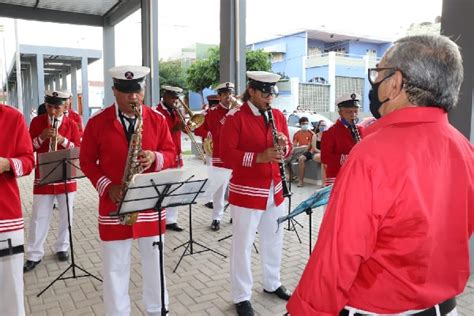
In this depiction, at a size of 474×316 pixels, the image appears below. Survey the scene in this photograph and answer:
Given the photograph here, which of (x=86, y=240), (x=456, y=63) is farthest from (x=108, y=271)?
(x=86, y=240)

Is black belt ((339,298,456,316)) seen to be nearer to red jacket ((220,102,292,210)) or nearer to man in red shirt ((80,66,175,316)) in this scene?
man in red shirt ((80,66,175,316))

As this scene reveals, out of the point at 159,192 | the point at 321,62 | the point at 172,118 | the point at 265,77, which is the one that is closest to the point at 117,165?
the point at 159,192

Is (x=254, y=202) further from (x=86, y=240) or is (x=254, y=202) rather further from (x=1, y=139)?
(x=86, y=240)

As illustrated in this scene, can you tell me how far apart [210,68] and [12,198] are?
14.8m

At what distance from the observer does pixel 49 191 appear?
4.89 meters

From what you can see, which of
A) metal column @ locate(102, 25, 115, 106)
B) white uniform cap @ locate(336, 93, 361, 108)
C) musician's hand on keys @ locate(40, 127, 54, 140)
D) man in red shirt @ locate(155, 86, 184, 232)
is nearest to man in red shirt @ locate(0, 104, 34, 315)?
musician's hand on keys @ locate(40, 127, 54, 140)

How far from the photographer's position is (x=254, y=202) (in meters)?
3.69

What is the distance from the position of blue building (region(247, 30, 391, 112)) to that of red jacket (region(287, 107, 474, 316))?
635 inches

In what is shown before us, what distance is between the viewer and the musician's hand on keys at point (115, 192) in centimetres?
284

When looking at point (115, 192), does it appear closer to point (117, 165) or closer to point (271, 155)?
point (117, 165)

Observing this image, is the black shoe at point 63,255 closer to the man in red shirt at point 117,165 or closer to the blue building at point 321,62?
the man in red shirt at point 117,165

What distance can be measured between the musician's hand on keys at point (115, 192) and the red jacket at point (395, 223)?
5.80 feet

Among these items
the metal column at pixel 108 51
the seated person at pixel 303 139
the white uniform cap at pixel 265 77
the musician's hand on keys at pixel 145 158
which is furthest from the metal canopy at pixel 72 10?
the musician's hand on keys at pixel 145 158

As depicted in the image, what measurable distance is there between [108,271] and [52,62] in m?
25.6
